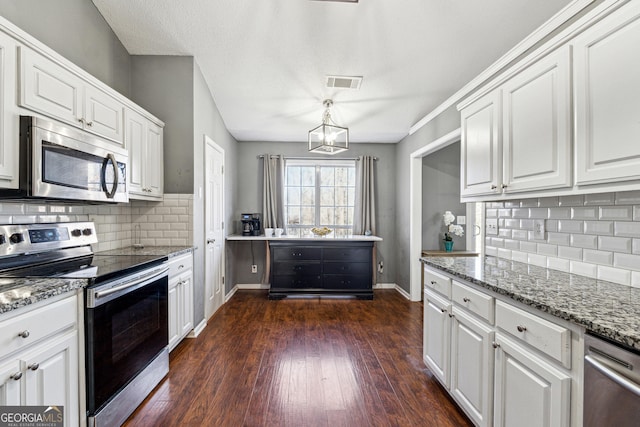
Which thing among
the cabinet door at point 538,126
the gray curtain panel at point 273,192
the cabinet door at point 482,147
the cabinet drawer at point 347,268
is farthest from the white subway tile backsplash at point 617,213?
the gray curtain panel at point 273,192

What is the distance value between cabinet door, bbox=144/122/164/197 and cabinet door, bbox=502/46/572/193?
9.57ft

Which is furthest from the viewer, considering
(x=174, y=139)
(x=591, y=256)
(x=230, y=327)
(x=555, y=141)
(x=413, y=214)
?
(x=413, y=214)

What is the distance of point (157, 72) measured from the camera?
3.07 m

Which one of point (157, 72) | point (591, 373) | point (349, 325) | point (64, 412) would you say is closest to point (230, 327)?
point (349, 325)

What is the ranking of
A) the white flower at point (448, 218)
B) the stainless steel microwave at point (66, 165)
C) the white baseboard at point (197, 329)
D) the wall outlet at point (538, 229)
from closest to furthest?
the stainless steel microwave at point (66, 165) < the wall outlet at point (538, 229) < the white baseboard at point (197, 329) < the white flower at point (448, 218)

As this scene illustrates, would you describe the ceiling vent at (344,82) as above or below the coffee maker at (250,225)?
above

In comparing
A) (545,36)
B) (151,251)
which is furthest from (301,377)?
(545,36)

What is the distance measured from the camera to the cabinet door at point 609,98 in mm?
1164

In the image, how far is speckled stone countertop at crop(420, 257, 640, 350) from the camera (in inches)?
37.2

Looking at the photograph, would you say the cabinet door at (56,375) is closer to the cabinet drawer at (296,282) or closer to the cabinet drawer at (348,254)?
the cabinet drawer at (296,282)

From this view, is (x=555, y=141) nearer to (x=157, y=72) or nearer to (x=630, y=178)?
(x=630, y=178)

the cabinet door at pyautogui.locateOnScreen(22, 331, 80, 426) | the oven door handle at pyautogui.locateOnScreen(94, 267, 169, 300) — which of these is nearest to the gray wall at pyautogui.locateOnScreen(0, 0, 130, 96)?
the oven door handle at pyautogui.locateOnScreen(94, 267, 169, 300)

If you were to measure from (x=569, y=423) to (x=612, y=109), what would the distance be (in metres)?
1.25

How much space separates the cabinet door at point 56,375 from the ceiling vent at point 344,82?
3022mm
